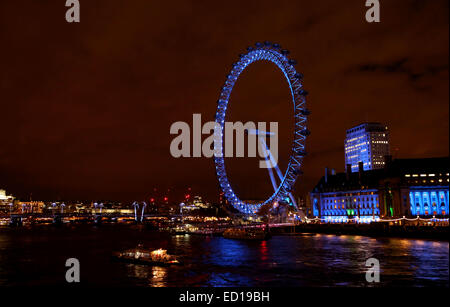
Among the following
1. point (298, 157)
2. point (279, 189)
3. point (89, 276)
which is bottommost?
point (89, 276)

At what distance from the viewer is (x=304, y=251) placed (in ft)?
196

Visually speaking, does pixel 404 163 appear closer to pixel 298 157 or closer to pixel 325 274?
pixel 298 157

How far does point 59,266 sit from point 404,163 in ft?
341

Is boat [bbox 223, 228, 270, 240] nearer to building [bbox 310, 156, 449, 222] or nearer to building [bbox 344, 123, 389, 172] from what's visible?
building [bbox 310, 156, 449, 222]

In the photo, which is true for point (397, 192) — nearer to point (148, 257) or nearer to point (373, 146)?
point (373, 146)

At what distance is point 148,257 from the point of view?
49.3 metres

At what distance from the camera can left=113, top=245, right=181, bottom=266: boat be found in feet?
157

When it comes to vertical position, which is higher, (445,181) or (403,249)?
(445,181)

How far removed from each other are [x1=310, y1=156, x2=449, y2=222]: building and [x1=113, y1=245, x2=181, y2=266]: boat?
83.0m

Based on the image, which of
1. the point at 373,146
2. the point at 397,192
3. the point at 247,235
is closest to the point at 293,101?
the point at 247,235

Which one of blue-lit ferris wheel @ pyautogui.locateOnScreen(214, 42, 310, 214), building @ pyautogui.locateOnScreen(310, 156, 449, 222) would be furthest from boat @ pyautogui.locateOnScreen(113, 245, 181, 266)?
building @ pyautogui.locateOnScreen(310, 156, 449, 222)
